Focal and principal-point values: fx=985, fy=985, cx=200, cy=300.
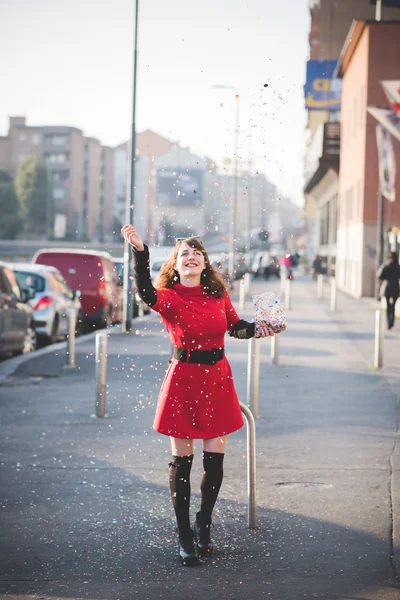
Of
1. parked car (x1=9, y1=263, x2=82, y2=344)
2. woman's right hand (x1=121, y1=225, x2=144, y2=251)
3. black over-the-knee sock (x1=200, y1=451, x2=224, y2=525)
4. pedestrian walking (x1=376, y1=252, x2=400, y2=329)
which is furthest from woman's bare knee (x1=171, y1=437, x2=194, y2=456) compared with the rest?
pedestrian walking (x1=376, y1=252, x2=400, y2=329)

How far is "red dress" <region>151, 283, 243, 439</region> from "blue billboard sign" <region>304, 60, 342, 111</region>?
4750 centimetres

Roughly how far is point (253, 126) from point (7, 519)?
9.48ft

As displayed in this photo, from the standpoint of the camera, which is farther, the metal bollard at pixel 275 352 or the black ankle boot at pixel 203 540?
the metal bollard at pixel 275 352

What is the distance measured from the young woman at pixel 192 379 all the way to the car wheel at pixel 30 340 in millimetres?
11222

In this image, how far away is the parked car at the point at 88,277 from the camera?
21.6 metres

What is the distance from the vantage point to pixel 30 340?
1662 cm

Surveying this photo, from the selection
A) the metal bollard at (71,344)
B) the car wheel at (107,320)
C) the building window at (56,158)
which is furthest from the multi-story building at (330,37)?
the building window at (56,158)

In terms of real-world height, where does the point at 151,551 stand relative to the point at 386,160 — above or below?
below

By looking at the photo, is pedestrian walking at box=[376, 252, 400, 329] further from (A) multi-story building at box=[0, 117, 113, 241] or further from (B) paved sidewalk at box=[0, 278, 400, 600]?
(A) multi-story building at box=[0, 117, 113, 241]

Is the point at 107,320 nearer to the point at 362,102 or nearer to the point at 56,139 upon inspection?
the point at 362,102

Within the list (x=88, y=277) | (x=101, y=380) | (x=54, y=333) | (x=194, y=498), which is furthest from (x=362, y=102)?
(x=194, y=498)

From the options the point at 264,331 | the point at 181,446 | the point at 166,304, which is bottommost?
the point at 181,446

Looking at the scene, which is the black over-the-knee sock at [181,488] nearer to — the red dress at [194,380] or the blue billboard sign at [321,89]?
the red dress at [194,380]

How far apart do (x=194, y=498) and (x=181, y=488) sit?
1459 millimetres
